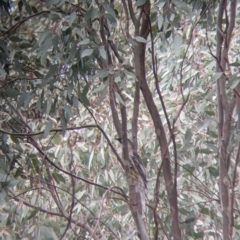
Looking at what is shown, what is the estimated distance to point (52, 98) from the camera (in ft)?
3.80

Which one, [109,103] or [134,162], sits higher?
[109,103]

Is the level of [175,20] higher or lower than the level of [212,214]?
Answer: higher

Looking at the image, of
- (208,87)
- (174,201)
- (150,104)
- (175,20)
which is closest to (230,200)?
(174,201)

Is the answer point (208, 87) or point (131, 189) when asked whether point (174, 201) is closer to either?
point (131, 189)

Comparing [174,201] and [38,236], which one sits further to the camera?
[38,236]

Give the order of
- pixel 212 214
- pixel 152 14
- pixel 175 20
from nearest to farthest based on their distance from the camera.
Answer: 1. pixel 175 20
2. pixel 152 14
3. pixel 212 214

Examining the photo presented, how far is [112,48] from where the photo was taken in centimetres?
104

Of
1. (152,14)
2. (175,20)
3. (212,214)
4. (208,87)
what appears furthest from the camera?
(208,87)

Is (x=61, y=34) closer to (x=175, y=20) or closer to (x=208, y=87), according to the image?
(x=175, y=20)

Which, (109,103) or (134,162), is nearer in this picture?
(134,162)

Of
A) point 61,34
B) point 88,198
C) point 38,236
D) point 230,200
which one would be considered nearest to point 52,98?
point 61,34

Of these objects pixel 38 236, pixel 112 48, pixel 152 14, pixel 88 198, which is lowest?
pixel 38 236

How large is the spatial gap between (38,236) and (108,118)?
72 cm

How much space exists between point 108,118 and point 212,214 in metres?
0.56
